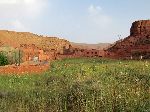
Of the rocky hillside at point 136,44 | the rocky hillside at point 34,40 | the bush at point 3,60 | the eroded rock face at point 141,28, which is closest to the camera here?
the bush at point 3,60

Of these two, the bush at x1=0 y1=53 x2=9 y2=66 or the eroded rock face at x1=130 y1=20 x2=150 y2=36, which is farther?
the eroded rock face at x1=130 y1=20 x2=150 y2=36

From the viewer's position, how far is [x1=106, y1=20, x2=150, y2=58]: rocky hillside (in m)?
42.4

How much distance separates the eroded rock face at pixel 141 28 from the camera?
171ft

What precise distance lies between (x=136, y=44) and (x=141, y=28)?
5.56 metres

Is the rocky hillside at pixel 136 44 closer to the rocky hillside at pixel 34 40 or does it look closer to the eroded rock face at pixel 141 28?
the eroded rock face at pixel 141 28

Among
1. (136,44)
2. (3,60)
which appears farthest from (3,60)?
(136,44)

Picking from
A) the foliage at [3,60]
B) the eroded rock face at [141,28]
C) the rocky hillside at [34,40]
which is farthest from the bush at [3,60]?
the rocky hillside at [34,40]

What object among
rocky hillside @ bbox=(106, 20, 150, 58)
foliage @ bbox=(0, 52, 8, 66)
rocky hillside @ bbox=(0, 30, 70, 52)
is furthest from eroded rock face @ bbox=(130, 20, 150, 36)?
foliage @ bbox=(0, 52, 8, 66)

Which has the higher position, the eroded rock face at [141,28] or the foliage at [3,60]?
the eroded rock face at [141,28]

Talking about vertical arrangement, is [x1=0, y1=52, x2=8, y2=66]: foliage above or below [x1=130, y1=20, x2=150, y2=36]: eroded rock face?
below

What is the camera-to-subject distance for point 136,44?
4766 centimetres

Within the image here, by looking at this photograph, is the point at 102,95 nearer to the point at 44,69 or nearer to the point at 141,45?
the point at 44,69

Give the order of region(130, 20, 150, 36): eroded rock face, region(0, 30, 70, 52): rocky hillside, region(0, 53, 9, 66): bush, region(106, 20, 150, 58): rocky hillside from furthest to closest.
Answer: region(0, 30, 70, 52): rocky hillside
region(130, 20, 150, 36): eroded rock face
region(106, 20, 150, 58): rocky hillside
region(0, 53, 9, 66): bush

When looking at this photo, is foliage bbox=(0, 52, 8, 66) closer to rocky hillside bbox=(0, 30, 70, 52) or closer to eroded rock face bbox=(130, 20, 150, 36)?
eroded rock face bbox=(130, 20, 150, 36)
